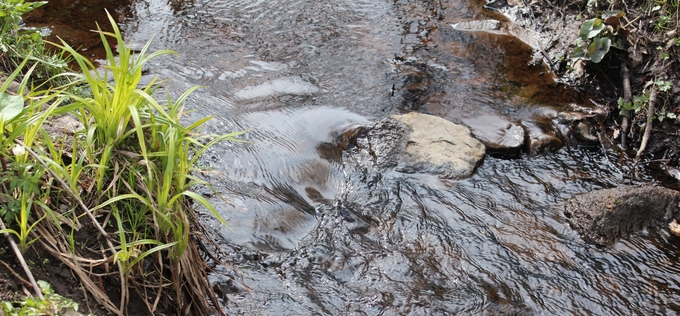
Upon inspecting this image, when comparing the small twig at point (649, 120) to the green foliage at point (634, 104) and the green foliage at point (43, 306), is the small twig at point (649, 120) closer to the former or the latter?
the green foliage at point (634, 104)

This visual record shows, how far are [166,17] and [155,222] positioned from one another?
193 inches

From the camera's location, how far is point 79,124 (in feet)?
9.75

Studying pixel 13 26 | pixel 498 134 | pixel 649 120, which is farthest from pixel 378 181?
pixel 13 26

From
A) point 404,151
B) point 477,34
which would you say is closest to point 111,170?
point 404,151

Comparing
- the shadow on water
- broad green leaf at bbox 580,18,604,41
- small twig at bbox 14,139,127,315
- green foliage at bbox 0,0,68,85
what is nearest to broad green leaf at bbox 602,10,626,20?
broad green leaf at bbox 580,18,604,41

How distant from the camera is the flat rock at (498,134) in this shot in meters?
4.86

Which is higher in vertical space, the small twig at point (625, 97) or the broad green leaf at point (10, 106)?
the broad green leaf at point (10, 106)

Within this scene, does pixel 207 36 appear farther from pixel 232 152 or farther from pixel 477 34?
pixel 477 34

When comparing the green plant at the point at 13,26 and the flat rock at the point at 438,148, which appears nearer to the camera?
the green plant at the point at 13,26

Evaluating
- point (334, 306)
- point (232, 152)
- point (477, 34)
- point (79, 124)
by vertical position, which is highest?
point (79, 124)

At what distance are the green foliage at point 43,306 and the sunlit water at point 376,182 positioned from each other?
4.23ft

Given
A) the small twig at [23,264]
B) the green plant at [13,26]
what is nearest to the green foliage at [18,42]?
the green plant at [13,26]

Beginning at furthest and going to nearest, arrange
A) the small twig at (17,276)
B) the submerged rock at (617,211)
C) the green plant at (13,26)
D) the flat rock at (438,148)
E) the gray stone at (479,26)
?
the gray stone at (479,26), the flat rock at (438,148), the submerged rock at (617,211), the green plant at (13,26), the small twig at (17,276)

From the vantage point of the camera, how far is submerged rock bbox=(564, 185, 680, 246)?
402cm
